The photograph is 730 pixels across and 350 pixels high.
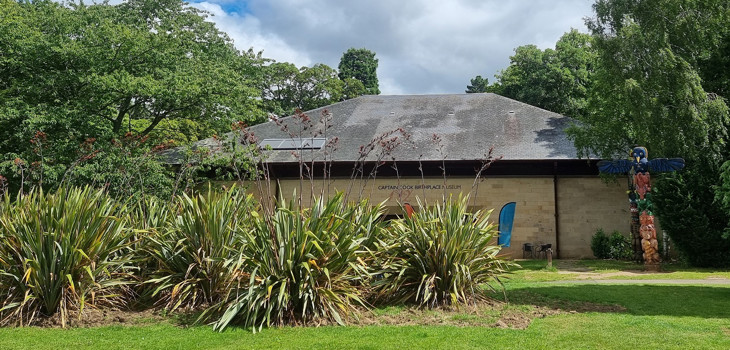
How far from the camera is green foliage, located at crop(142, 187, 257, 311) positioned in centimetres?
776

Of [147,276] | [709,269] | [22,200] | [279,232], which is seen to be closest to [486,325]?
[279,232]

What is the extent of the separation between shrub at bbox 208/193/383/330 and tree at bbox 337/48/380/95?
164ft

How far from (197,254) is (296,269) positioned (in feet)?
5.25

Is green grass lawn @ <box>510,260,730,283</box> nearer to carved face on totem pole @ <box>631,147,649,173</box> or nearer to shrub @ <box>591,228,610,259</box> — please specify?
shrub @ <box>591,228,610,259</box>

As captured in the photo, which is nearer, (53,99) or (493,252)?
(493,252)

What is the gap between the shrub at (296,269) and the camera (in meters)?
6.96

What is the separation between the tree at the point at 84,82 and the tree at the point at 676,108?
41.7 feet

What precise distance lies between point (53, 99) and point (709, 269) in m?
20.4

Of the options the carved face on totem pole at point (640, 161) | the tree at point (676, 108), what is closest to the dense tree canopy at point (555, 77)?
the tree at point (676, 108)

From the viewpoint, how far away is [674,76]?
1659 centimetres

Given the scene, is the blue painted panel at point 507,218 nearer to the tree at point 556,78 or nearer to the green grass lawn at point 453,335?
the green grass lawn at point 453,335

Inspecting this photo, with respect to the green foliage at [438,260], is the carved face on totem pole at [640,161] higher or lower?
higher

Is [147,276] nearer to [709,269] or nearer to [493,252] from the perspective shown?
[493,252]

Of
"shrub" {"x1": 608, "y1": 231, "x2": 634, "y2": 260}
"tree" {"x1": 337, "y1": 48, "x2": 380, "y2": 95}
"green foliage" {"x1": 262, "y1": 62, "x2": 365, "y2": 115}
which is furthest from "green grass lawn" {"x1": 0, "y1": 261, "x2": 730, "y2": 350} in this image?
"tree" {"x1": 337, "y1": 48, "x2": 380, "y2": 95}
